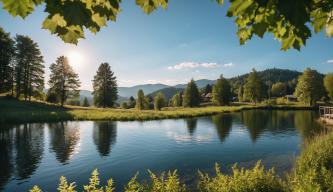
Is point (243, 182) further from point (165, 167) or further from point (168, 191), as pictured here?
point (165, 167)

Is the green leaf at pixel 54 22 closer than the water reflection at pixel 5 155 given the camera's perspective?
Yes

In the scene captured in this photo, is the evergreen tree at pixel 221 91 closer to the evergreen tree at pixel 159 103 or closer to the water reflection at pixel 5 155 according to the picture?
the evergreen tree at pixel 159 103

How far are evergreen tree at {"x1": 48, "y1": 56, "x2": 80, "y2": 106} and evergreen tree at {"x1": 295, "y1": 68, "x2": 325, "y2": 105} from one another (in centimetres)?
6366

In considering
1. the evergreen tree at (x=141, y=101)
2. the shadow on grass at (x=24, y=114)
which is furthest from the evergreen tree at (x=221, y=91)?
the shadow on grass at (x=24, y=114)

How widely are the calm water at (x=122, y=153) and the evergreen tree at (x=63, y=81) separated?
109 feet

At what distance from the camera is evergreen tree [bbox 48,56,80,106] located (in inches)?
2548

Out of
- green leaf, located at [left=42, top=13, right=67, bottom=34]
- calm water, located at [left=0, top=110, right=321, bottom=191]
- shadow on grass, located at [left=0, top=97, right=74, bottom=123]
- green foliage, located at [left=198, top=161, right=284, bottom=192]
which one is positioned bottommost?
calm water, located at [left=0, top=110, right=321, bottom=191]

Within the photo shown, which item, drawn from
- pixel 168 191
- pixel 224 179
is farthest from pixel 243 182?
pixel 168 191

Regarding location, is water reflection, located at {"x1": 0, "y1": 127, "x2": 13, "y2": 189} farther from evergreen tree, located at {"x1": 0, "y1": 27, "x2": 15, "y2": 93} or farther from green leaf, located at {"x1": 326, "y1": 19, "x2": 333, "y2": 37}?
evergreen tree, located at {"x1": 0, "y1": 27, "x2": 15, "y2": 93}

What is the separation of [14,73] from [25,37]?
7748 mm

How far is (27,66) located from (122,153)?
150 ft

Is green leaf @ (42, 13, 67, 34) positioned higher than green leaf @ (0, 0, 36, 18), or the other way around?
green leaf @ (0, 0, 36, 18)

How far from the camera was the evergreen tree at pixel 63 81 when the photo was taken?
2548 inches

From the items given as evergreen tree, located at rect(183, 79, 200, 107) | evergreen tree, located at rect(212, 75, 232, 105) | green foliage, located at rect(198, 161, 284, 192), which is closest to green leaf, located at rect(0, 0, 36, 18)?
green foliage, located at rect(198, 161, 284, 192)
